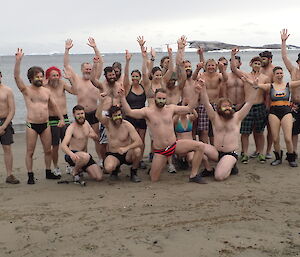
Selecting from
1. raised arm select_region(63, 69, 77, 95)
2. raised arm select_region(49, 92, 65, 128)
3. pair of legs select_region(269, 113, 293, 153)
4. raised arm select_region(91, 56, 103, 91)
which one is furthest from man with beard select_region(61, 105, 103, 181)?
pair of legs select_region(269, 113, 293, 153)

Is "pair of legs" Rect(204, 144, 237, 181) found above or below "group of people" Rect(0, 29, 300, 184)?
below

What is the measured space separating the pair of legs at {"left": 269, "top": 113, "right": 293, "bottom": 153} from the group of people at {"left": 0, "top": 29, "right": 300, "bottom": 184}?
2 centimetres

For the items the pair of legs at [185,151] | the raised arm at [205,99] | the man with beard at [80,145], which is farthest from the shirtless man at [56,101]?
the raised arm at [205,99]

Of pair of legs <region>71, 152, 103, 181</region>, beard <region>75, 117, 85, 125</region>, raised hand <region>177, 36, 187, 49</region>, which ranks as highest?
raised hand <region>177, 36, 187, 49</region>

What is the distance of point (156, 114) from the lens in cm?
670

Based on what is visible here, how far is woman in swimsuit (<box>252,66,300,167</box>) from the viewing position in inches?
294

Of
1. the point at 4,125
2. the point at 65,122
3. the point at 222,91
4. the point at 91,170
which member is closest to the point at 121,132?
the point at 91,170

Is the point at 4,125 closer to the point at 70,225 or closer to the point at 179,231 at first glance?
the point at 70,225

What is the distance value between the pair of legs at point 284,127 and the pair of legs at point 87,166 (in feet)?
11.4

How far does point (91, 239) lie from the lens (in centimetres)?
439

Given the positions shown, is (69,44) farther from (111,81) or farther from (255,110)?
(255,110)

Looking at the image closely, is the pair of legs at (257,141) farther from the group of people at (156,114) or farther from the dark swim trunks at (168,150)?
the dark swim trunks at (168,150)

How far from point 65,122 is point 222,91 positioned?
3310 mm

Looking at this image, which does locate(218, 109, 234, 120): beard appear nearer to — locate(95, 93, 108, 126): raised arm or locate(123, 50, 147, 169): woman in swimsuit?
locate(123, 50, 147, 169): woman in swimsuit
